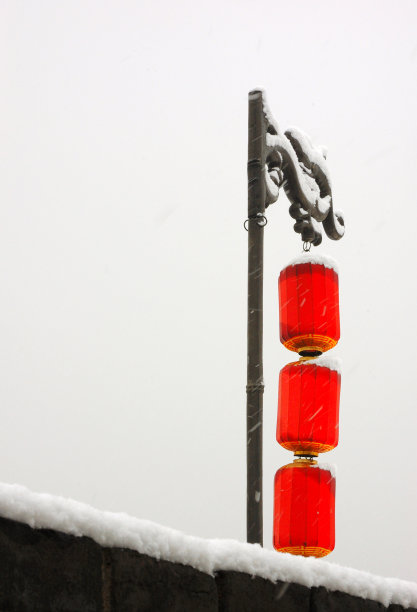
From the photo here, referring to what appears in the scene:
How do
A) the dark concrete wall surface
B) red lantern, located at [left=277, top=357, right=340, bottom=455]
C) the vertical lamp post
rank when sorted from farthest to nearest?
red lantern, located at [left=277, top=357, right=340, bottom=455], the vertical lamp post, the dark concrete wall surface

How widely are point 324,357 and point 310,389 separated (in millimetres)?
249

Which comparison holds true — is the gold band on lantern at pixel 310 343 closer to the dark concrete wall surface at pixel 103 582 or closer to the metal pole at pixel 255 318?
the metal pole at pixel 255 318

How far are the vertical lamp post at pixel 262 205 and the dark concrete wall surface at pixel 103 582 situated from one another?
8.13 ft

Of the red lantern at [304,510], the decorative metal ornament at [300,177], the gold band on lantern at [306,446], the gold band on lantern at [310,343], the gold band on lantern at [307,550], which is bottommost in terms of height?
the gold band on lantern at [307,550]

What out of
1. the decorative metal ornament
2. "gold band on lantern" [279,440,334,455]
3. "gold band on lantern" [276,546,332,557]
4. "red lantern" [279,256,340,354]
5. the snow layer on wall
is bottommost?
the snow layer on wall

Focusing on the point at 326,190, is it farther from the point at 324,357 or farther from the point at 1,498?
the point at 1,498

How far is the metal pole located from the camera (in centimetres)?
426

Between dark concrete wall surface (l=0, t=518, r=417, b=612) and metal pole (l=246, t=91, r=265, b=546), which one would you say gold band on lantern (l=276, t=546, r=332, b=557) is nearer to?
metal pole (l=246, t=91, r=265, b=546)

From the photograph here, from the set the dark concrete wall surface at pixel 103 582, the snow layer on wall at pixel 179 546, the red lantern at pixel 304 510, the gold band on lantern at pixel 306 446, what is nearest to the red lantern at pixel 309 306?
the gold band on lantern at pixel 306 446

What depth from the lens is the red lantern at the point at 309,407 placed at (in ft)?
15.9

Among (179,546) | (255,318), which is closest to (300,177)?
(255,318)

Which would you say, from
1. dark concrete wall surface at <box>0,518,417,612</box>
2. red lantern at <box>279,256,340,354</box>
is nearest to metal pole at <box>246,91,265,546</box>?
red lantern at <box>279,256,340,354</box>

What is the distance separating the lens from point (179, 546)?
162 centimetres

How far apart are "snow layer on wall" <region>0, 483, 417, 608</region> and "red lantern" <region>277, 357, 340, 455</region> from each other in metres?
2.60
